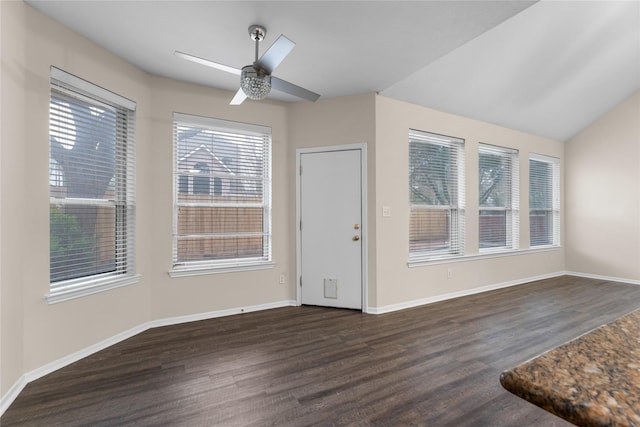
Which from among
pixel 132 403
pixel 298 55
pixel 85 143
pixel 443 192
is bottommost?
pixel 132 403

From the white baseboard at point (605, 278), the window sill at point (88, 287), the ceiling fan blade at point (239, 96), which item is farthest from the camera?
the white baseboard at point (605, 278)

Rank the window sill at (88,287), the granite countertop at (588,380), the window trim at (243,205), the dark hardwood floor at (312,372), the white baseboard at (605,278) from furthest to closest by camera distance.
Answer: the white baseboard at (605,278)
the window trim at (243,205)
the window sill at (88,287)
the dark hardwood floor at (312,372)
the granite countertop at (588,380)

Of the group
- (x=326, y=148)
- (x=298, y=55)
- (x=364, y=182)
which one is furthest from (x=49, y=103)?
(x=364, y=182)

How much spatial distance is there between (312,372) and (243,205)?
7.01ft

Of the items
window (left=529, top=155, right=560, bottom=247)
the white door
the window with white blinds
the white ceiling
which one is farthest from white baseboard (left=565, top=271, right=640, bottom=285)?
the white door

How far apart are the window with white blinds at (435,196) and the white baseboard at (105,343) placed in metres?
1.96

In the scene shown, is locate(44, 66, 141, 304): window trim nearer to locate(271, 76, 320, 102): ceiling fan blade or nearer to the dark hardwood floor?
the dark hardwood floor

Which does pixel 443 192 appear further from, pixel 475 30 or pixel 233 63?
pixel 233 63

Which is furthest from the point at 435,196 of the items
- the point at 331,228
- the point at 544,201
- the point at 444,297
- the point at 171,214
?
the point at 171,214

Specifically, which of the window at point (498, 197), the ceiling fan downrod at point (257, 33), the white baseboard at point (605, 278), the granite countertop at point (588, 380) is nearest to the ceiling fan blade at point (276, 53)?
the ceiling fan downrod at point (257, 33)

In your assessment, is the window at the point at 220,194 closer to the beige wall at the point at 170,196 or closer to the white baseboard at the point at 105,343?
the beige wall at the point at 170,196

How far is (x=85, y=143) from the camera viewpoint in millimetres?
2678

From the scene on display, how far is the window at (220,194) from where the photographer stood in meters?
3.48

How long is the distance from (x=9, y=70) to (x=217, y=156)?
6.03 feet
